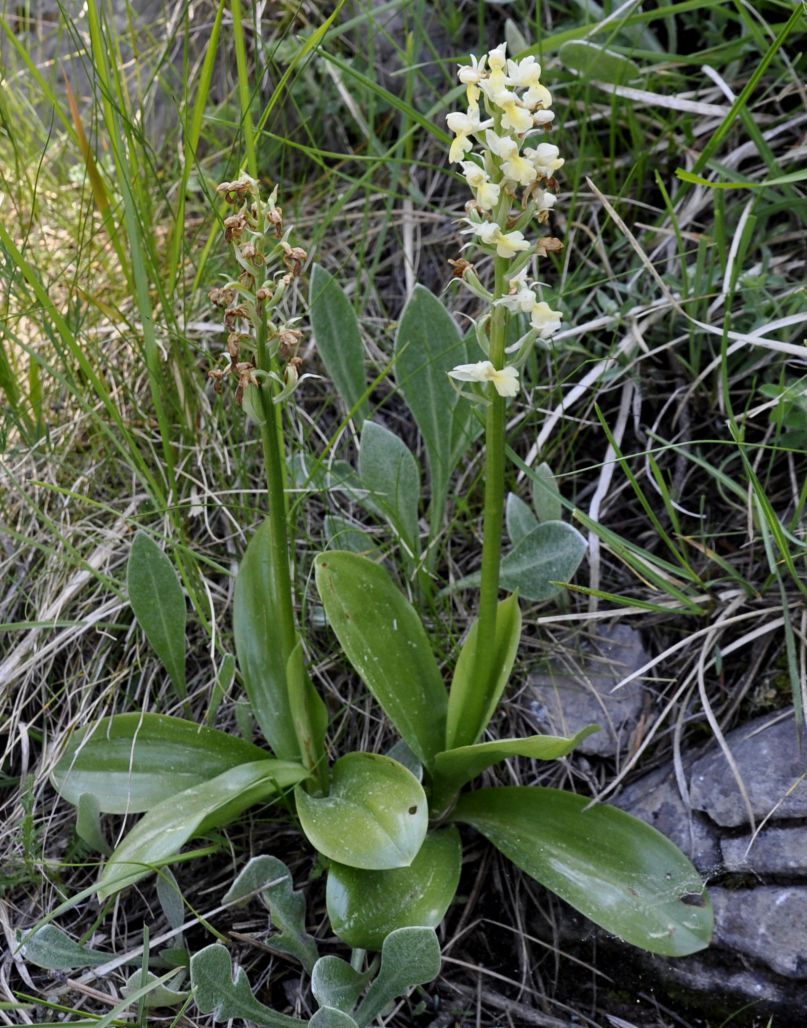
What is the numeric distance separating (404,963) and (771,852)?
0.67 meters

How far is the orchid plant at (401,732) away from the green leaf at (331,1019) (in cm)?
15

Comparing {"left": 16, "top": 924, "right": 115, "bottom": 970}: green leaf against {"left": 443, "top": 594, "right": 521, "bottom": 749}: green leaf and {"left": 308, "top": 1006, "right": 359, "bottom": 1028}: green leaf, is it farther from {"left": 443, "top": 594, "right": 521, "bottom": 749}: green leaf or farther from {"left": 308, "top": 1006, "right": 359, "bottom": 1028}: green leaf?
{"left": 443, "top": 594, "right": 521, "bottom": 749}: green leaf

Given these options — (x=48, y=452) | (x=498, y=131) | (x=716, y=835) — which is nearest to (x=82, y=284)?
(x=48, y=452)

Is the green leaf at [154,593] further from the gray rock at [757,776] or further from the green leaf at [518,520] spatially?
the gray rock at [757,776]

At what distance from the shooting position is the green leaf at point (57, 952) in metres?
1.74

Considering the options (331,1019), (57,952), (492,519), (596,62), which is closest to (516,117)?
(492,519)

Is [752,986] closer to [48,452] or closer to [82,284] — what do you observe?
[48,452]

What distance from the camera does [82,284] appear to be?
2.64 metres

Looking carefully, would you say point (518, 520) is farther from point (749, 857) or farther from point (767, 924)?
point (767, 924)

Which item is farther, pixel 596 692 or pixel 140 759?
pixel 596 692

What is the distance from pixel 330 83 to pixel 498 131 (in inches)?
66.6

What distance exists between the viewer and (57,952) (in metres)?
1.75

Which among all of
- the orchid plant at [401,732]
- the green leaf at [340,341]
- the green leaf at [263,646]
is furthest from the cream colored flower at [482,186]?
the green leaf at [340,341]

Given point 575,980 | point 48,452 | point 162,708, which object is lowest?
point 575,980
